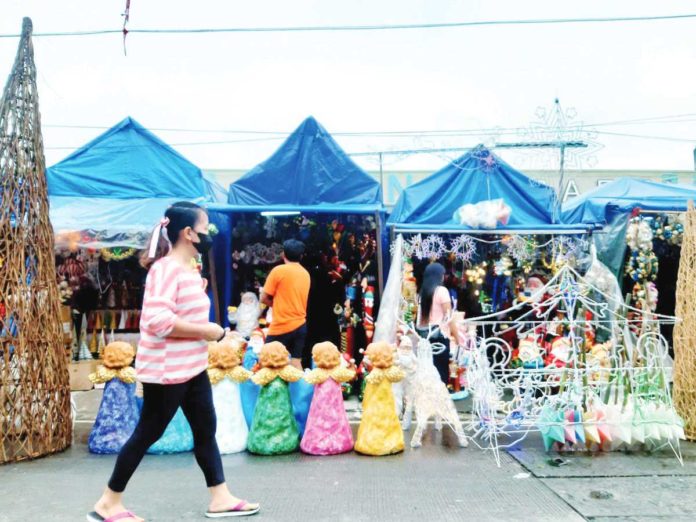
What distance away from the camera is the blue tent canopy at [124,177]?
852 centimetres

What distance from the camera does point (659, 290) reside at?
9422 millimetres

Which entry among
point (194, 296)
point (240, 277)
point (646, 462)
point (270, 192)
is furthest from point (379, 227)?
point (194, 296)

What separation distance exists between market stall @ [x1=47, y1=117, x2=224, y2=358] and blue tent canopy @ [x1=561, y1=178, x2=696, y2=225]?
4999 mm

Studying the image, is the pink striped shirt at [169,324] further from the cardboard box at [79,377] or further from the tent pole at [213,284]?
the cardboard box at [79,377]

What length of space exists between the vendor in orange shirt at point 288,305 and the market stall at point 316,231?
66.4 inches

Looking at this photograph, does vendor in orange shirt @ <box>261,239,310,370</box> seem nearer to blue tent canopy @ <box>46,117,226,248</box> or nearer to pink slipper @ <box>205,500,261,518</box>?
blue tent canopy @ <box>46,117,226,248</box>

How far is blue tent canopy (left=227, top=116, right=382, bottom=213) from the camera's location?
832cm

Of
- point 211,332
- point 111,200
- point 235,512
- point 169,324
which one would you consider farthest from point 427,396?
point 111,200

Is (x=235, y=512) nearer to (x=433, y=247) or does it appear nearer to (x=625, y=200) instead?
(x=433, y=247)

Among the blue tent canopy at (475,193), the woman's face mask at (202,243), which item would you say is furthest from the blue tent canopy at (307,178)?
the woman's face mask at (202,243)

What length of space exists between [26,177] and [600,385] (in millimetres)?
4863

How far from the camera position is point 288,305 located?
21.2 feet

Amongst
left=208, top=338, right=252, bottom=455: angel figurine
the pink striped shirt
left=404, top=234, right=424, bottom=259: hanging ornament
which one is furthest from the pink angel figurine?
left=404, top=234, right=424, bottom=259: hanging ornament

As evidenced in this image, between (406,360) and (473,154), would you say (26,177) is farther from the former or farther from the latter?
(473,154)
